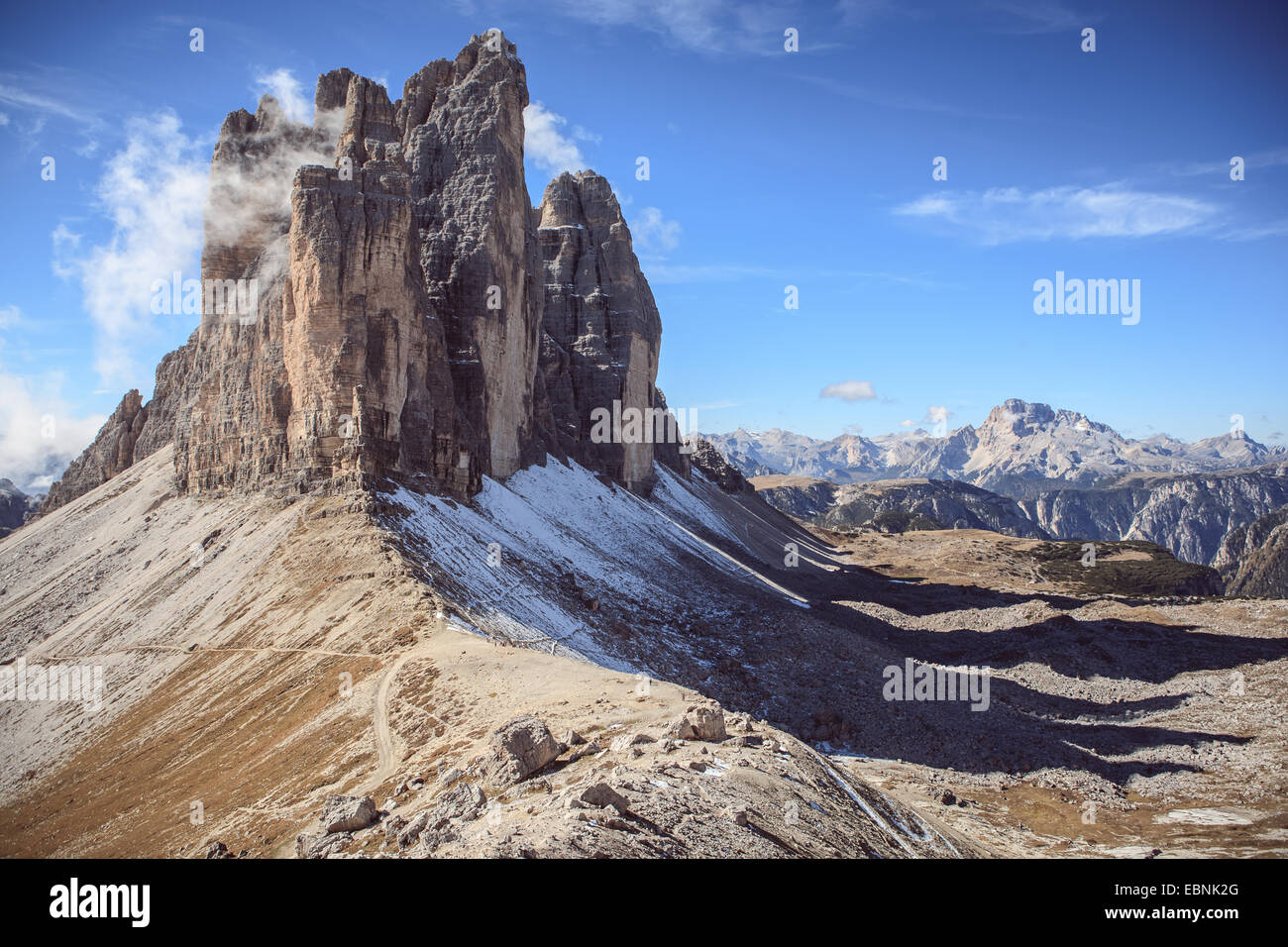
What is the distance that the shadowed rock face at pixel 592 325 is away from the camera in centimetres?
7300

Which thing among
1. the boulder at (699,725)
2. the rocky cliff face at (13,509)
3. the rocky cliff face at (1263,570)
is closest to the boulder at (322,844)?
the boulder at (699,725)

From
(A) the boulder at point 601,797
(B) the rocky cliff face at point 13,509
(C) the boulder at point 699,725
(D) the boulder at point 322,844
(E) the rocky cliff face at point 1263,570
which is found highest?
(A) the boulder at point 601,797

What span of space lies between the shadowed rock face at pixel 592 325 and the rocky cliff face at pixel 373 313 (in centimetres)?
42

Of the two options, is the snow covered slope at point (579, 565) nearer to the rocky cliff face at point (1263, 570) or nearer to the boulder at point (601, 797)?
the boulder at point (601, 797)

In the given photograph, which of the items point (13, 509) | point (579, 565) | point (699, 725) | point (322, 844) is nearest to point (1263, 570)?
point (579, 565)

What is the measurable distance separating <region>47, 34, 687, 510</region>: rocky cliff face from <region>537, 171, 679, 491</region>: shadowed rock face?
16.5 inches

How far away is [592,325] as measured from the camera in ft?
252

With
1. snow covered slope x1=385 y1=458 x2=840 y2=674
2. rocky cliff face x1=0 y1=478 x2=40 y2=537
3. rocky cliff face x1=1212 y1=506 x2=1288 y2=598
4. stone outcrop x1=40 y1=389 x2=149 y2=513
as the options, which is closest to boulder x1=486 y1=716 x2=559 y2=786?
snow covered slope x1=385 y1=458 x2=840 y2=674

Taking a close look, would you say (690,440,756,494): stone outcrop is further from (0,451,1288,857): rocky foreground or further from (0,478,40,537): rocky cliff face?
(0,478,40,537): rocky cliff face

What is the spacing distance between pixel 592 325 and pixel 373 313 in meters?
40.3

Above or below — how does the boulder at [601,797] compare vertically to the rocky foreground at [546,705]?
above

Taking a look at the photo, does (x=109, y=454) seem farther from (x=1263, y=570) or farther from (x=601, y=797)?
(x=1263, y=570)

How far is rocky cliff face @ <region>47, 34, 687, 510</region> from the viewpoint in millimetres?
37250

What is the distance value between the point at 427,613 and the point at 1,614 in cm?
2780
